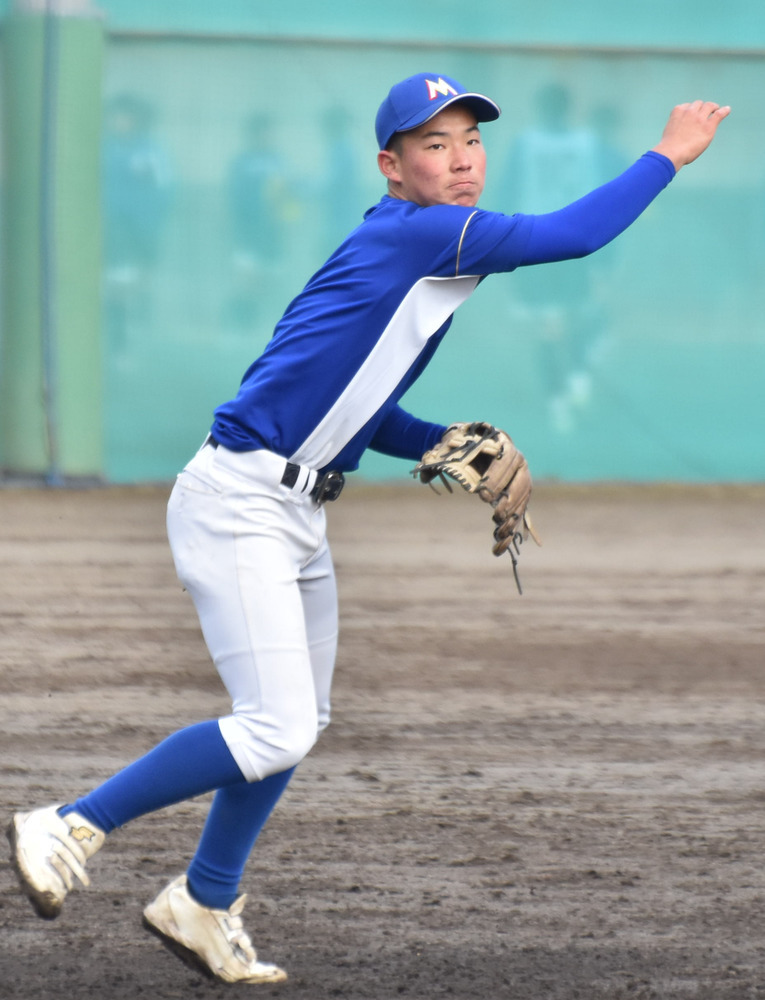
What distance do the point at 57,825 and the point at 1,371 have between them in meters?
8.64

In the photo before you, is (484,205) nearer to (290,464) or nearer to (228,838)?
(290,464)

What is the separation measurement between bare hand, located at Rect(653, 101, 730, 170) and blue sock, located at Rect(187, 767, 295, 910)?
1.53 meters

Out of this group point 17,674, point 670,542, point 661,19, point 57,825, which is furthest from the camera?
point 661,19

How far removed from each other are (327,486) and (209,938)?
0.99 m

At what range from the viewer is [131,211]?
11438 millimetres

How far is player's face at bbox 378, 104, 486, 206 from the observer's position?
3.10 meters

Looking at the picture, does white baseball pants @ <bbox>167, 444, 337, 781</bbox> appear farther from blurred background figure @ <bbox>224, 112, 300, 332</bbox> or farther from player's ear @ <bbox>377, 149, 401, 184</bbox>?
blurred background figure @ <bbox>224, 112, 300, 332</bbox>

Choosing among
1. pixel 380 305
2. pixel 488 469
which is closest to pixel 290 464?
pixel 380 305

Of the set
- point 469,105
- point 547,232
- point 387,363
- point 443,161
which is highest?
point 469,105

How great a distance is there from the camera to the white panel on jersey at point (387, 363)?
9.87 feet

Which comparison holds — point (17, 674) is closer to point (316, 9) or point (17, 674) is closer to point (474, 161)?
point (474, 161)

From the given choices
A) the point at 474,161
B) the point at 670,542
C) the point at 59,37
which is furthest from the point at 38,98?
the point at 474,161

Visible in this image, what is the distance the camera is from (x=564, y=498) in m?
11.2

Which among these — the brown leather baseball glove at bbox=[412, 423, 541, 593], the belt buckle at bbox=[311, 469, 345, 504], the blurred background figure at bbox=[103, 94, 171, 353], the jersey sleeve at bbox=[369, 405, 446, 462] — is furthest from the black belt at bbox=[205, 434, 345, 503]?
the blurred background figure at bbox=[103, 94, 171, 353]
